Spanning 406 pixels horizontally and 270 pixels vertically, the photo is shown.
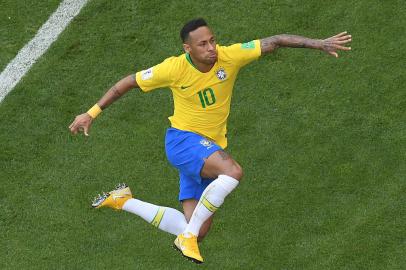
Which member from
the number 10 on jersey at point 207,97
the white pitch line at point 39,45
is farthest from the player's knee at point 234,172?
the white pitch line at point 39,45

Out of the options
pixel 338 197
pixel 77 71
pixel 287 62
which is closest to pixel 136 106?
pixel 77 71

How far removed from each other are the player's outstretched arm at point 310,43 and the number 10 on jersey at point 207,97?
76 cm

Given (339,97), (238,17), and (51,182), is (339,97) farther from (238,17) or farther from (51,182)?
(51,182)

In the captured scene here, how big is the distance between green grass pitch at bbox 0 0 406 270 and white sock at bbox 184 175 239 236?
5.49ft

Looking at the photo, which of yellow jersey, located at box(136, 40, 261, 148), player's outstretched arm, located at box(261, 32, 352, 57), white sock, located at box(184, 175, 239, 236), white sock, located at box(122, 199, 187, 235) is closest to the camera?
player's outstretched arm, located at box(261, 32, 352, 57)

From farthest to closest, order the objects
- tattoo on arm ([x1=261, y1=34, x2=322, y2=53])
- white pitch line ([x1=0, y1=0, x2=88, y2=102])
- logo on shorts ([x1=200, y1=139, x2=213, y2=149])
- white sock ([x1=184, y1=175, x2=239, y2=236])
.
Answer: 1. white pitch line ([x1=0, y1=0, x2=88, y2=102])
2. logo on shorts ([x1=200, y1=139, x2=213, y2=149])
3. tattoo on arm ([x1=261, y1=34, x2=322, y2=53])
4. white sock ([x1=184, y1=175, x2=239, y2=236])

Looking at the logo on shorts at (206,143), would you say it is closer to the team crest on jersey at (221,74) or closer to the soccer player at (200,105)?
the soccer player at (200,105)

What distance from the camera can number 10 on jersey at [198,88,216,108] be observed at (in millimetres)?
12713

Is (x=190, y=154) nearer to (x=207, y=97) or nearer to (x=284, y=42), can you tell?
(x=207, y=97)

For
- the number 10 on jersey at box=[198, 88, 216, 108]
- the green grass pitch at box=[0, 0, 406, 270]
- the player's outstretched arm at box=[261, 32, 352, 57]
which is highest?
the player's outstretched arm at box=[261, 32, 352, 57]

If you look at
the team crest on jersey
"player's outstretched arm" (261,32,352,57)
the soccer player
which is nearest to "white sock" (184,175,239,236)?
the soccer player

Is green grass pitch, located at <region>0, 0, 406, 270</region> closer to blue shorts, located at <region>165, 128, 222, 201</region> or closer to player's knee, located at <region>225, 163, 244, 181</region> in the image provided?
blue shorts, located at <region>165, 128, 222, 201</region>

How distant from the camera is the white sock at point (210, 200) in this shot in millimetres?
12273

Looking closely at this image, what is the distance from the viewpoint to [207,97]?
41.9 feet
